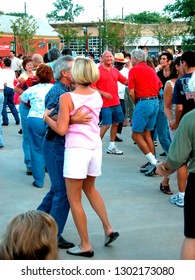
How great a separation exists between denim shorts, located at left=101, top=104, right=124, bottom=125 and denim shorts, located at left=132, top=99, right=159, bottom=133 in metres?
1.43

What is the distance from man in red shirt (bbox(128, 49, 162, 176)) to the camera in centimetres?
805

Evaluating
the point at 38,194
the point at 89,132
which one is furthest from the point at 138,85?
the point at 89,132

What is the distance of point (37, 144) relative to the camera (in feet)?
24.5

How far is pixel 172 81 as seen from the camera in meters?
6.79

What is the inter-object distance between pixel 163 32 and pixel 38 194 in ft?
165

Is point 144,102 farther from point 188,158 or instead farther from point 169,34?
point 169,34

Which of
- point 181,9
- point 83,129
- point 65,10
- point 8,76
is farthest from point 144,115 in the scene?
point 65,10

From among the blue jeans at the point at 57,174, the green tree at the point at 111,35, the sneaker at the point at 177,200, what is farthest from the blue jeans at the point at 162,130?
the green tree at the point at 111,35

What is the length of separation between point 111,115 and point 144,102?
5.17 feet

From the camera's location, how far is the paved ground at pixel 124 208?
5121 millimetres

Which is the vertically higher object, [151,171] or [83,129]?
[83,129]

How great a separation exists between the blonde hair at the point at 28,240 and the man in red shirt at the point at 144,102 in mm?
5442

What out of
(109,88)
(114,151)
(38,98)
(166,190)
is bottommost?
(114,151)

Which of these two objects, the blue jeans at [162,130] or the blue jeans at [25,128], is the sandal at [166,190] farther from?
the blue jeans at [25,128]
